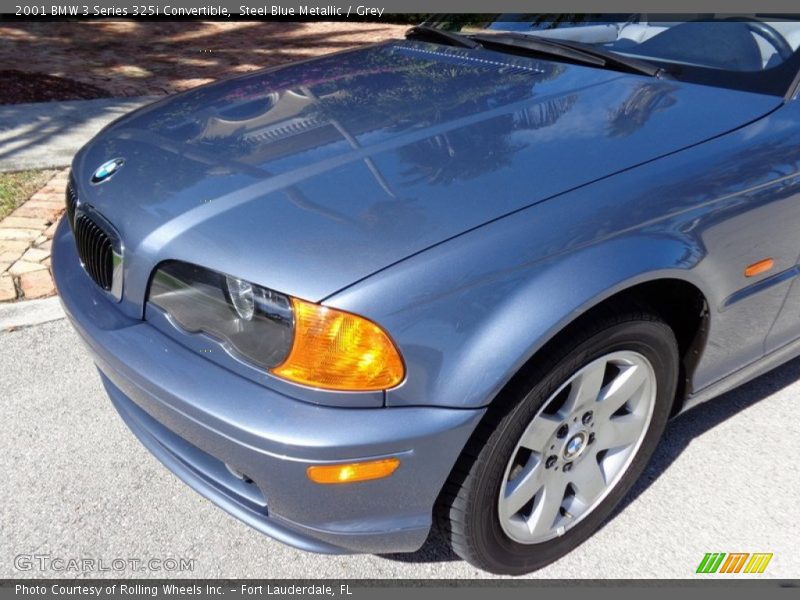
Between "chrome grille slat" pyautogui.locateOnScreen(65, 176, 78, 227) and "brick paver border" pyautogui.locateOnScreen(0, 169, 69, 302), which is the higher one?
"chrome grille slat" pyautogui.locateOnScreen(65, 176, 78, 227)

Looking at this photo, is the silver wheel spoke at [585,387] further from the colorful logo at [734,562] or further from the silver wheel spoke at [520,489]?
the colorful logo at [734,562]

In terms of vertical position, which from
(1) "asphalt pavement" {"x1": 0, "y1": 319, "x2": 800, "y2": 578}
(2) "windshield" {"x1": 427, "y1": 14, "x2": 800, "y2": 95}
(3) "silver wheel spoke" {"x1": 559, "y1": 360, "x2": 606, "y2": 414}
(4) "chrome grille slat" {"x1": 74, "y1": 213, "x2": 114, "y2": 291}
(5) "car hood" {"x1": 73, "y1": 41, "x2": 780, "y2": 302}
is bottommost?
(1) "asphalt pavement" {"x1": 0, "y1": 319, "x2": 800, "y2": 578}

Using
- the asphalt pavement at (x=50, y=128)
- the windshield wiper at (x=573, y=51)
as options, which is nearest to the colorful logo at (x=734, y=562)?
the windshield wiper at (x=573, y=51)

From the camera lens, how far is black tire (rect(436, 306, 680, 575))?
1.92 m

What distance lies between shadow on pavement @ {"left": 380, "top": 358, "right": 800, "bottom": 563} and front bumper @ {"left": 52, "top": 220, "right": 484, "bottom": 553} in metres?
0.39

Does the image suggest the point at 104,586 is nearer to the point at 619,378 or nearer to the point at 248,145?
the point at 248,145

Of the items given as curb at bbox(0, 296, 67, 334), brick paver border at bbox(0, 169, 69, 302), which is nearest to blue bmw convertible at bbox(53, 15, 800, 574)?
curb at bbox(0, 296, 67, 334)

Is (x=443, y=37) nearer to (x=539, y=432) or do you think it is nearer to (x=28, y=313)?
(x=539, y=432)

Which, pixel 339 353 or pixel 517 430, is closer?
pixel 339 353

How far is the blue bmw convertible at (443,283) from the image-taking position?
5.88 ft

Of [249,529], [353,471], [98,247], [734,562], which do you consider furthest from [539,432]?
[98,247]

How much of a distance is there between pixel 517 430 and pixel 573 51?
1.47 metres

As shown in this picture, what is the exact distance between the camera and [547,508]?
224cm

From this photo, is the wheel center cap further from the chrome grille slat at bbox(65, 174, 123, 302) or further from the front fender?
the chrome grille slat at bbox(65, 174, 123, 302)
